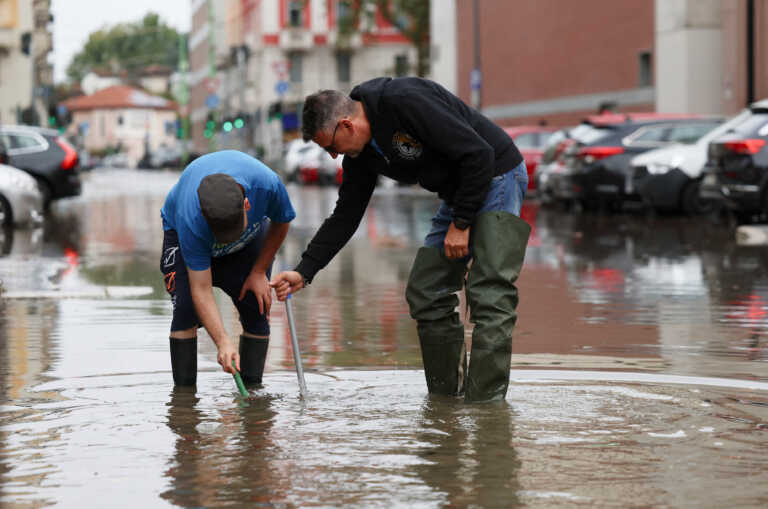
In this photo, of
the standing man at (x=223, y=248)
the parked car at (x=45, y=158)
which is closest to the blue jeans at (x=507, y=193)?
the standing man at (x=223, y=248)

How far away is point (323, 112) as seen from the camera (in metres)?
6.55

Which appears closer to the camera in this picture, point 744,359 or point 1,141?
point 744,359

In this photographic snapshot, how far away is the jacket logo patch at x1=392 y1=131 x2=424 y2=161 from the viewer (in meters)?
6.63

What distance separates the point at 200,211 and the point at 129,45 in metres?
180

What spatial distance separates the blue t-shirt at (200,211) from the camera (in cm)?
670

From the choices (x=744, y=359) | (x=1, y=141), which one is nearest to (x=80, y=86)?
(x=1, y=141)

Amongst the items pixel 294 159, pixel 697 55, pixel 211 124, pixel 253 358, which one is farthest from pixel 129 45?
pixel 253 358

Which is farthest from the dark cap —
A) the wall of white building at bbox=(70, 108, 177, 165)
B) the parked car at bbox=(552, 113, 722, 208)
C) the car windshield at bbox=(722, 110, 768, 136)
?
the wall of white building at bbox=(70, 108, 177, 165)

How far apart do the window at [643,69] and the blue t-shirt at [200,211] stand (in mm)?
37845

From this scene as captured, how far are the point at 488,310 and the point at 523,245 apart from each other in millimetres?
321

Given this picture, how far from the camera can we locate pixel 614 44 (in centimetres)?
4603

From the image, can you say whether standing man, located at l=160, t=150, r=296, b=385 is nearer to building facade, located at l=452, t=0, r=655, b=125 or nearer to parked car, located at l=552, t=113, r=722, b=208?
parked car, located at l=552, t=113, r=722, b=208

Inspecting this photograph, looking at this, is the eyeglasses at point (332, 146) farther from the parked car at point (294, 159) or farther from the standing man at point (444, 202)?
the parked car at point (294, 159)

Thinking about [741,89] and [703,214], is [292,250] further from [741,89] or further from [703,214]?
[741,89]
